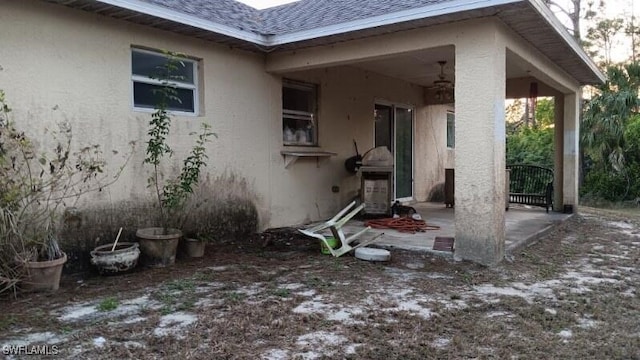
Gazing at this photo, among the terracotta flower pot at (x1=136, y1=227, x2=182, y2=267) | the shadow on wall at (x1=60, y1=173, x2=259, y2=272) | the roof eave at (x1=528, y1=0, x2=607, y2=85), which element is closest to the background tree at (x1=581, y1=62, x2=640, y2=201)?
the roof eave at (x1=528, y1=0, x2=607, y2=85)

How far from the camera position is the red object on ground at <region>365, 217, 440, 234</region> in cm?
696

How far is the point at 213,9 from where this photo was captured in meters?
A: 6.58

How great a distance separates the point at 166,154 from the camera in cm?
579

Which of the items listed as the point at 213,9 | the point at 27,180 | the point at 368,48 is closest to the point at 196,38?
the point at 213,9

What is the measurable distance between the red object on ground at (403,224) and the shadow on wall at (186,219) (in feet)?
6.30

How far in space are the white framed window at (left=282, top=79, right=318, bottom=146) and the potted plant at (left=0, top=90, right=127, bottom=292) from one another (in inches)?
128

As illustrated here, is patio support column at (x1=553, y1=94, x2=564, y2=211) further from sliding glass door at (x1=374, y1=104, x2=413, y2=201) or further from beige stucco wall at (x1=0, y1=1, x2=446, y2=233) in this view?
beige stucco wall at (x1=0, y1=1, x2=446, y2=233)

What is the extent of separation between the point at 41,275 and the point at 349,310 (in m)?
2.75

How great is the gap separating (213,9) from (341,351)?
529 cm

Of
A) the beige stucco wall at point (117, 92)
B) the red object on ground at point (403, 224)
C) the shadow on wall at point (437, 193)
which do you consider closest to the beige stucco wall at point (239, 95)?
the beige stucco wall at point (117, 92)

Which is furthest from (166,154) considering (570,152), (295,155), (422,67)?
(570,152)

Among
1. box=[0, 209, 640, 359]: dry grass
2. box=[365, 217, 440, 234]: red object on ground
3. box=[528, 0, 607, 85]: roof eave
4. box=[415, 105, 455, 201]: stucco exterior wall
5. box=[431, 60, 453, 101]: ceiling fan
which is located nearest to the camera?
box=[0, 209, 640, 359]: dry grass

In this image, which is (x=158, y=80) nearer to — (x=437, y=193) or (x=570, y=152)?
(x=437, y=193)

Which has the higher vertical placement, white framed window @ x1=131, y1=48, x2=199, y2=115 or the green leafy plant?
white framed window @ x1=131, y1=48, x2=199, y2=115
